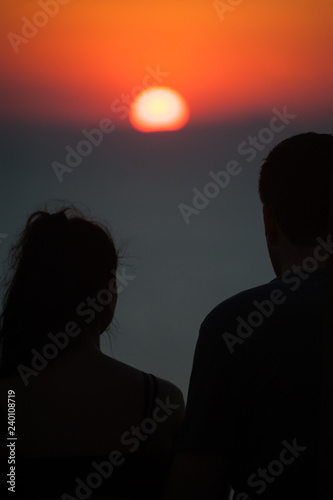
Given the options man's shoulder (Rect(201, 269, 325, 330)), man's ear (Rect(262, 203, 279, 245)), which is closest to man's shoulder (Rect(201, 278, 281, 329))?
man's shoulder (Rect(201, 269, 325, 330))

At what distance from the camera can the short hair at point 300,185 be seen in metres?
1.16

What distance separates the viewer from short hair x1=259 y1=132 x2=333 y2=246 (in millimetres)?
1162

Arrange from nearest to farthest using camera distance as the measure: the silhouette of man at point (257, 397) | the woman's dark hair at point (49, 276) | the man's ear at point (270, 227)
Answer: the silhouette of man at point (257, 397)
the man's ear at point (270, 227)
the woman's dark hair at point (49, 276)

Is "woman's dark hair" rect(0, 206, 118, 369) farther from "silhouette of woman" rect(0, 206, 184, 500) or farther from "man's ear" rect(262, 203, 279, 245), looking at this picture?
"man's ear" rect(262, 203, 279, 245)

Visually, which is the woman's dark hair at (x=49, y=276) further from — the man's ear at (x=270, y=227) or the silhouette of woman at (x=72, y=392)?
the man's ear at (x=270, y=227)

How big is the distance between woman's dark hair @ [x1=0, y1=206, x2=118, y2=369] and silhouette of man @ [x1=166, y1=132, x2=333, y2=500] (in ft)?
1.13

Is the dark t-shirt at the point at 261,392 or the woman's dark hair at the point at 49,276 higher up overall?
the woman's dark hair at the point at 49,276

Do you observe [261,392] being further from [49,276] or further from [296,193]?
[49,276]

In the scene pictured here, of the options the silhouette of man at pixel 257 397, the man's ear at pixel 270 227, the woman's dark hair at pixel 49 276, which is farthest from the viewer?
the woman's dark hair at pixel 49 276

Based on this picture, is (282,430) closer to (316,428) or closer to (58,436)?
(316,428)

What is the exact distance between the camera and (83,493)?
3.97 feet

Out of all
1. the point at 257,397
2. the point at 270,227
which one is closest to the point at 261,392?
the point at 257,397

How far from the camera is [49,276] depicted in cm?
135

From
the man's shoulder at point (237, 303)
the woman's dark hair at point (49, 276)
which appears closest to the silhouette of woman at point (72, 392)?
the woman's dark hair at point (49, 276)
